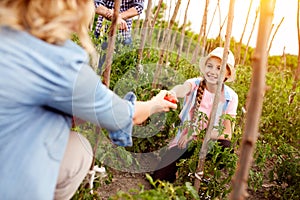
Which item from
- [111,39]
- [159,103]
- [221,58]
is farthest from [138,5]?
[159,103]

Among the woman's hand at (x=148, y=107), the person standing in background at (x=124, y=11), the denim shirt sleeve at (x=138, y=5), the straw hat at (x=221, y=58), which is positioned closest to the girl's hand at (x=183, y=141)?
the straw hat at (x=221, y=58)

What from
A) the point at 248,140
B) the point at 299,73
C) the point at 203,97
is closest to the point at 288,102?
the point at 299,73

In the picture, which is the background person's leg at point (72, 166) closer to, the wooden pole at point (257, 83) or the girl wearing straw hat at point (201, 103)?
the wooden pole at point (257, 83)

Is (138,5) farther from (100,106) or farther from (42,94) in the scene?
(42,94)

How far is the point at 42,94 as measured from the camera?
4.11ft

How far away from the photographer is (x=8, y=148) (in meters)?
1.31

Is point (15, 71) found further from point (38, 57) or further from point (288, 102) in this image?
point (288, 102)

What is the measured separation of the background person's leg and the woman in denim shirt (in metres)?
0.05

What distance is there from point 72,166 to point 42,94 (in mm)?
345

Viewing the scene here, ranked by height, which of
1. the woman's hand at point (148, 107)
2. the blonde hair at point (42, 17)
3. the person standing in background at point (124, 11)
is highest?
the person standing in background at point (124, 11)

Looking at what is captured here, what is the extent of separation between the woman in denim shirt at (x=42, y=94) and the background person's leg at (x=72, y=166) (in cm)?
5

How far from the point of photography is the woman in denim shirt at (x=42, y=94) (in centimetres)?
122

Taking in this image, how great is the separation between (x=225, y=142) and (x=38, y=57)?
177 cm

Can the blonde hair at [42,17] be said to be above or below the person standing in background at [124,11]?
below
